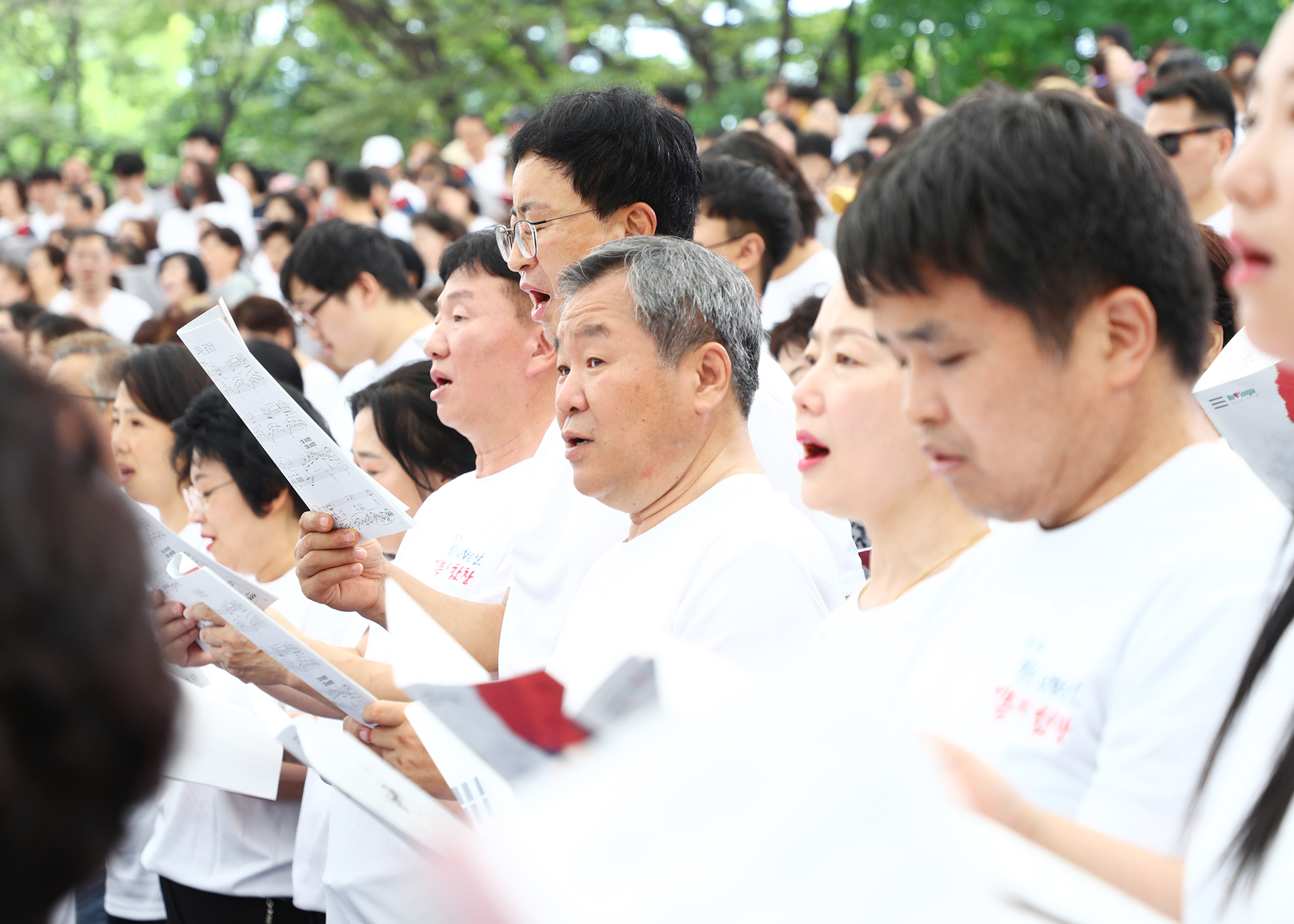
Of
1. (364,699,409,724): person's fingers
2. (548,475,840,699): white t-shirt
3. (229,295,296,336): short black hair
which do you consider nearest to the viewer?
A: (548,475,840,699): white t-shirt

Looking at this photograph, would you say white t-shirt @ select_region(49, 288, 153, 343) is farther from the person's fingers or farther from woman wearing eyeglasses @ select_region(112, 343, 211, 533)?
the person's fingers

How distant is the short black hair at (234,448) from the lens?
346cm

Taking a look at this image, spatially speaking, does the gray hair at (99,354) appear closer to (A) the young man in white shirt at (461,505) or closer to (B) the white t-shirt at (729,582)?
(A) the young man in white shirt at (461,505)

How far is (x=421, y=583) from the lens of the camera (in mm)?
2803

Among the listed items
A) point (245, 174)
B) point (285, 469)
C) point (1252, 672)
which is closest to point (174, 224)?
point (245, 174)

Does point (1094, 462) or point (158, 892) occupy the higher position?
point (1094, 462)

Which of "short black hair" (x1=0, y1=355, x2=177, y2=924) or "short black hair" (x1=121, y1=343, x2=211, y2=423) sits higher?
"short black hair" (x1=0, y1=355, x2=177, y2=924)

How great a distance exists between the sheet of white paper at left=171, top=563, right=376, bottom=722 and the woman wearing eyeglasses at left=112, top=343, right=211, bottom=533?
5.64 ft

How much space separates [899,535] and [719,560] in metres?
0.41

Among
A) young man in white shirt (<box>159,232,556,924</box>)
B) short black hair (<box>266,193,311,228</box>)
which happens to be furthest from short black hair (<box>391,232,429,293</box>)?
young man in white shirt (<box>159,232,556,924</box>)

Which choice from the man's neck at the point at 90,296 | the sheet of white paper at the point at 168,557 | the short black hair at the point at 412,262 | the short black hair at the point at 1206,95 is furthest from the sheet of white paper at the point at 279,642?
the man's neck at the point at 90,296

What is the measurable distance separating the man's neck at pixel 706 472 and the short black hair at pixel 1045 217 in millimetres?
1031

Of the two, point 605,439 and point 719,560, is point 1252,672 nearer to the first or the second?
point 719,560

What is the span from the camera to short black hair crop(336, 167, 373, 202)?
10.0m
